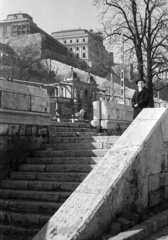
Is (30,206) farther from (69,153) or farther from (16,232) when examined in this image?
(69,153)

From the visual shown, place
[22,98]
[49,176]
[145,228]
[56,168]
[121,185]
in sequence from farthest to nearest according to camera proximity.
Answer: [22,98] → [56,168] → [49,176] → [121,185] → [145,228]

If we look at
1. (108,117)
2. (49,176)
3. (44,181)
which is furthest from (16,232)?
(108,117)

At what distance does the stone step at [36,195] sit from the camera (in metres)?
6.04

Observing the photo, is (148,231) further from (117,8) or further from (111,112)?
(117,8)

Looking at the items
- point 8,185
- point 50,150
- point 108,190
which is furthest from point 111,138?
point 108,190

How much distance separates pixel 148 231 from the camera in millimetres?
5055

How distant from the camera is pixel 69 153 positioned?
25.0ft

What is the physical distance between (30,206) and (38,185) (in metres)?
0.66

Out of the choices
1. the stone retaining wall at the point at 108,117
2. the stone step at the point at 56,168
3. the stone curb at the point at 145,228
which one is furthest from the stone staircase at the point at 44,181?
the stone retaining wall at the point at 108,117

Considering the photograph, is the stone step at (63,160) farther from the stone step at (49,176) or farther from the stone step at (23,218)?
the stone step at (23,218)

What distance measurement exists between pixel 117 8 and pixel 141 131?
17.9 meters

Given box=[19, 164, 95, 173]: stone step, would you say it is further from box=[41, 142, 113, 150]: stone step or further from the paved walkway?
the paved walkway

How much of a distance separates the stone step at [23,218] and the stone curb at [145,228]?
136 cm

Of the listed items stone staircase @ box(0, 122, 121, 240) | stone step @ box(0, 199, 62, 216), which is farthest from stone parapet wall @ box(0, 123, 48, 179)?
stone step @ box(0, 199, 62, 216)
